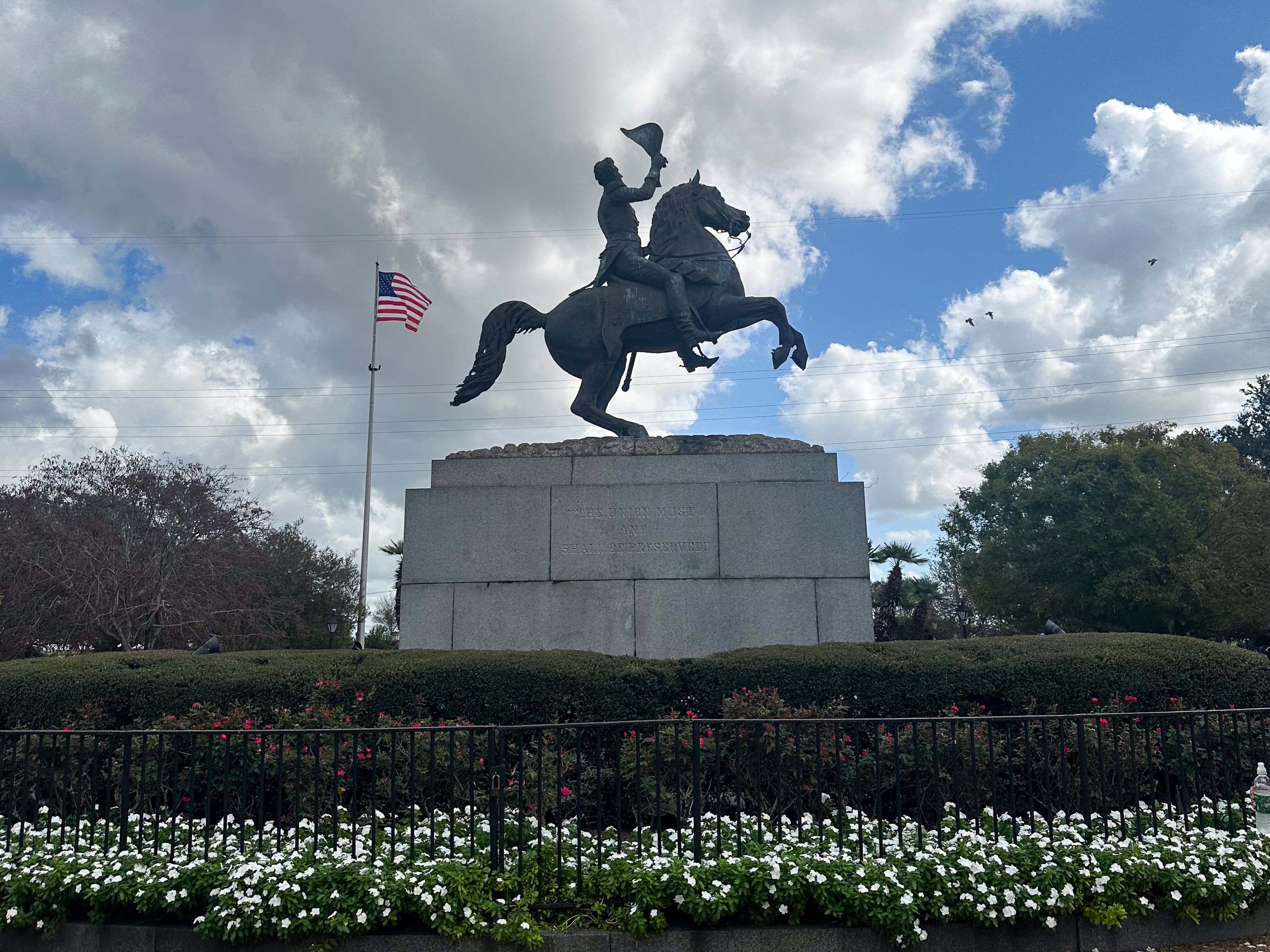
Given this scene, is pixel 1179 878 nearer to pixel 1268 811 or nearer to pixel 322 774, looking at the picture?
pixel 1268 811

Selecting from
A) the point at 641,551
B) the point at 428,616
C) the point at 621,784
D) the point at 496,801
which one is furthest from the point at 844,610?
the point at 496,801

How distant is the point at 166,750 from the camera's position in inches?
294

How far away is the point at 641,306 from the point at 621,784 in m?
8.12

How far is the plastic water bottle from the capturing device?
609 centimetres

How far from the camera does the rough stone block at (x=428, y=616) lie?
11.9m

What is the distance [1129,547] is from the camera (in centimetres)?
3141

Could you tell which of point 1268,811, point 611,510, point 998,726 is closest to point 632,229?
point 611,510

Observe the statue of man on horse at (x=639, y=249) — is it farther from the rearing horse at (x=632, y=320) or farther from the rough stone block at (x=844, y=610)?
the rough stone block at (x=844, y=610)

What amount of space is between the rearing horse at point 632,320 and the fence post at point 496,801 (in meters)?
7.67

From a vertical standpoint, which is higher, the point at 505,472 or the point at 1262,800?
the point at 505,472

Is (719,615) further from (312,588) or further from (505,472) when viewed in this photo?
(312,588)

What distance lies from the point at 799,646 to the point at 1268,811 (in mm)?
4108

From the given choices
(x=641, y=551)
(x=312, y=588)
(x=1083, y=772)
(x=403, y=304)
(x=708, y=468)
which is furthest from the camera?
(x=312, y=588)

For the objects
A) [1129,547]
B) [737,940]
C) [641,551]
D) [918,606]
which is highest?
[1129,547]
